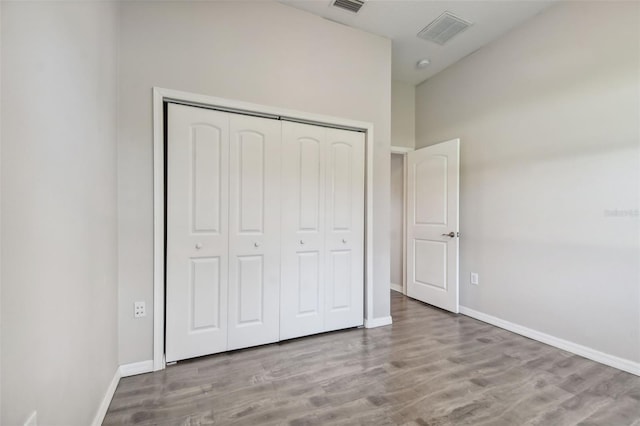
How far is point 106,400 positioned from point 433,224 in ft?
11.2

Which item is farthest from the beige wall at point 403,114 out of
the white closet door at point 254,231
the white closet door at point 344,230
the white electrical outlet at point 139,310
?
the white electrical outlet at point 139,310

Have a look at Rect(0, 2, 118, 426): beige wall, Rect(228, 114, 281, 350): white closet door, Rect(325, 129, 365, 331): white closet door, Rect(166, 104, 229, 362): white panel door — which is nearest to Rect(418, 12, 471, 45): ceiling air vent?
Rect(325, 129, 365, 331): white closet door

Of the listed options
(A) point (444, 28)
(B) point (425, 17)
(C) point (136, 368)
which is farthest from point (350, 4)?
→ (C) point (136, 368)

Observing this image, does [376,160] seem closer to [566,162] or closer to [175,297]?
[566,162]

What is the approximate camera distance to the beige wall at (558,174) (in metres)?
2.17

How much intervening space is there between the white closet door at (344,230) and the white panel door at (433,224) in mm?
1163

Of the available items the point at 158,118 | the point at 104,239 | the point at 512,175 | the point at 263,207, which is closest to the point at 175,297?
the point at 104,239

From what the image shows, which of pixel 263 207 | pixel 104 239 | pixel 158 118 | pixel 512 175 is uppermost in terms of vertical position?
pixel 158 118

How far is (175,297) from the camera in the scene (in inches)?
85.2

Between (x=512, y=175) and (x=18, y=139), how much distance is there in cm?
353

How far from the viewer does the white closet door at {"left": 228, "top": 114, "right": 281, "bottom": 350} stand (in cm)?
236

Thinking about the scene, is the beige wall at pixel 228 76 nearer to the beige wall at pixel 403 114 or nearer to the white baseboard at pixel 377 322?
Answer: the white baseboard at pixel 377 322

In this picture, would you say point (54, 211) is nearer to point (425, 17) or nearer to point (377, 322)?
point (377, 322)

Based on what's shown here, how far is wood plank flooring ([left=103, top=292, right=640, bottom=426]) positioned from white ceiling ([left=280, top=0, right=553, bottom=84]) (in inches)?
119
